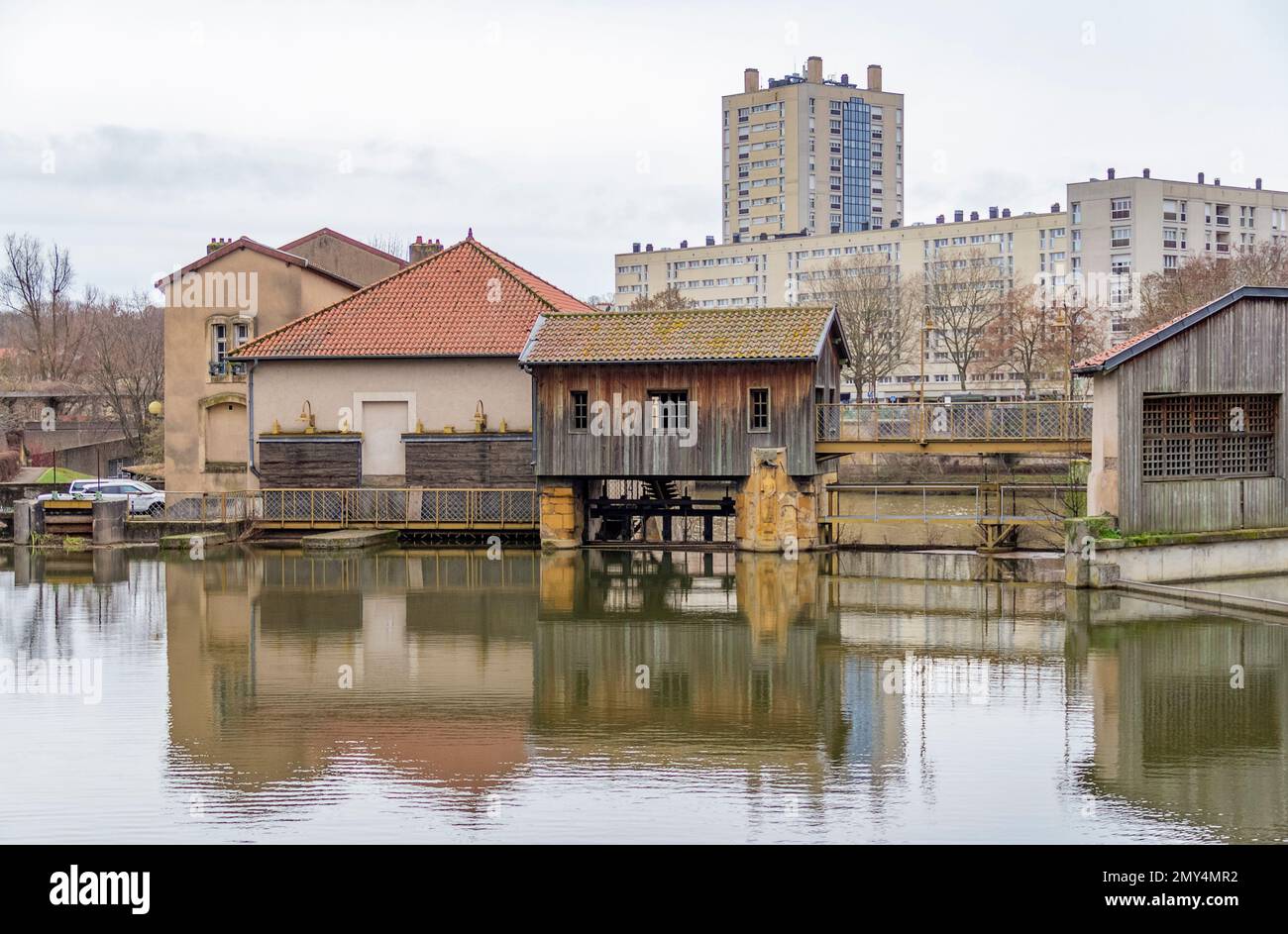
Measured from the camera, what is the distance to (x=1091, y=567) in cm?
2716

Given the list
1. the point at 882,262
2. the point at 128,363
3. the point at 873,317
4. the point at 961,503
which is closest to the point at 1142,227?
the point at 882,262

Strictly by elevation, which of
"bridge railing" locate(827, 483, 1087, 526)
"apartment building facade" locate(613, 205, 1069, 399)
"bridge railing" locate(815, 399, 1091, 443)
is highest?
"apartment building facade" locate(613, 205, 1069, 399)

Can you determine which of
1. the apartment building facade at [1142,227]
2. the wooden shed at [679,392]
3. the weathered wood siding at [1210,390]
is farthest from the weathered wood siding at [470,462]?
the apartment building facade at [1142,227]

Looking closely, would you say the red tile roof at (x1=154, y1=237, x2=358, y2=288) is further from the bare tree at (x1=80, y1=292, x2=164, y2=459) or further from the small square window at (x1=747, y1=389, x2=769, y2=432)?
the bare tree at (x1=80, y1=292, x2=164, y2=459)

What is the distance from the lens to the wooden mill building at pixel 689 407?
1359 inches

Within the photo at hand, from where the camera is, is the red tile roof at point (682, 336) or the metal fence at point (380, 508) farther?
the metal fence at point (380, 508)

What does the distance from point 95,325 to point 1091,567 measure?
7562cm

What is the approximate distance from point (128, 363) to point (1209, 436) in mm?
58865

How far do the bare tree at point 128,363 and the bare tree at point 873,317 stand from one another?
31236mm

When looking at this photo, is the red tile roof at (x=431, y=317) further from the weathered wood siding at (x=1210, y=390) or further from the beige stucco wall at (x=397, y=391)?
the weathered wood siding at (x=1210, y=390)

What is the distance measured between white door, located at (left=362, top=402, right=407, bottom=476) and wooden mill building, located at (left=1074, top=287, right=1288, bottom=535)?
17.4 meters

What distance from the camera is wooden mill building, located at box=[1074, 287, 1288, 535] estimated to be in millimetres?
28203

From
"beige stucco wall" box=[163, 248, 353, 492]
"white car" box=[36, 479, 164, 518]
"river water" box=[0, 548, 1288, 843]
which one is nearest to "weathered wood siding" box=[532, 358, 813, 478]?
"river water" box=[0, 548, 1288, 843]
